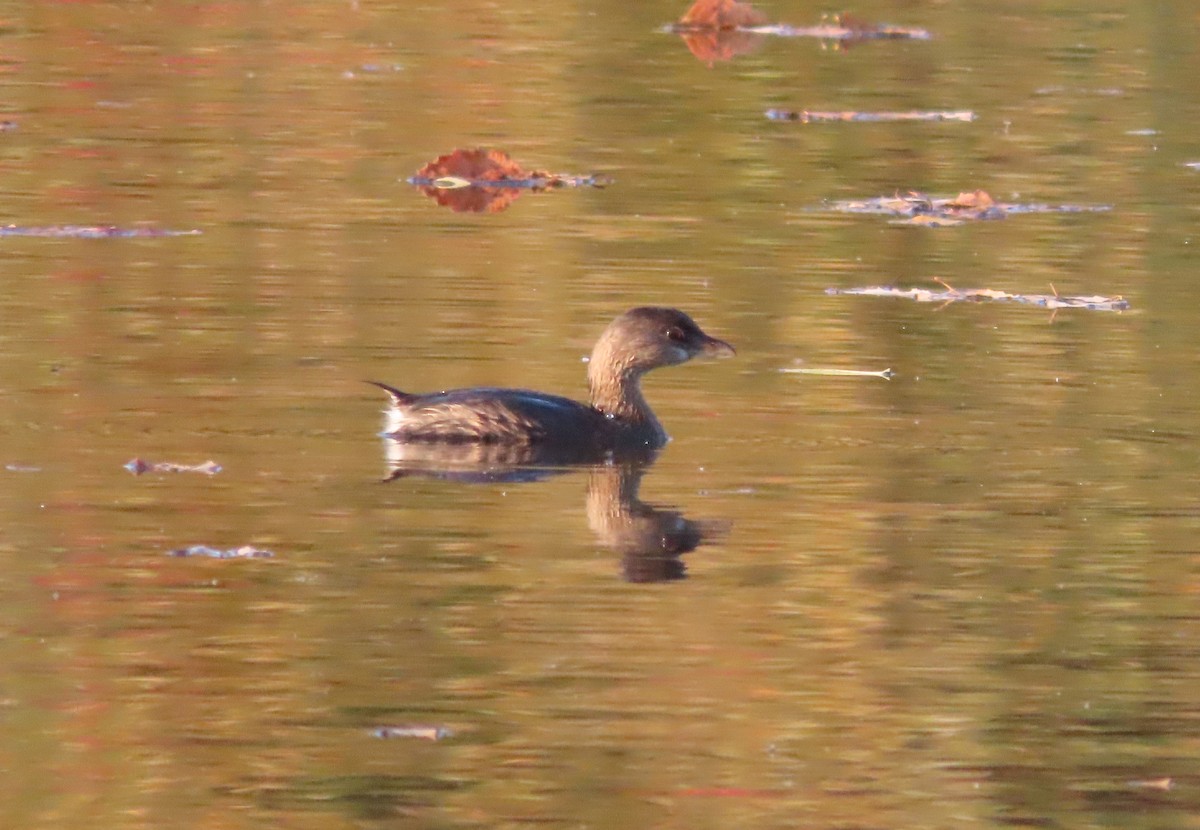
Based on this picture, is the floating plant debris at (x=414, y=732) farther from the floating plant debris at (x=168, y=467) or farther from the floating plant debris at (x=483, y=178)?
the floating plant debris at (x=483, y=178)

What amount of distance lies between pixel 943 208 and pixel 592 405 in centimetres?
501

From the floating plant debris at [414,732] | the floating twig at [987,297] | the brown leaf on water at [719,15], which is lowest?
the floating twig at [987,297]

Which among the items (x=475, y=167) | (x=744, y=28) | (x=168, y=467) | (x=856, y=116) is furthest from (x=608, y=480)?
(x=744, y=28)

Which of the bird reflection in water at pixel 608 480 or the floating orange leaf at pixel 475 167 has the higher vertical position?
the floating orange leaf at pixel 475 167

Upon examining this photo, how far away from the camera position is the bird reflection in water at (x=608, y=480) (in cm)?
848

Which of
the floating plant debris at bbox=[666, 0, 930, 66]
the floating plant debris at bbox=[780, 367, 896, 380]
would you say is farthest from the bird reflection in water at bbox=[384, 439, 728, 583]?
the floating plant debris at bbox=[666, 0, 930, 66]

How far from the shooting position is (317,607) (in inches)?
301

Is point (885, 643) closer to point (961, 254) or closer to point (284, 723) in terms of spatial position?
point (284, 723)

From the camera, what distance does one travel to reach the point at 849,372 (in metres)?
11.2

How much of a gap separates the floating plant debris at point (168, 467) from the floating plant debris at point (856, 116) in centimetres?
990

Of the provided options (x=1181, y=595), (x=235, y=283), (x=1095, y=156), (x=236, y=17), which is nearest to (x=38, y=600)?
(x=1181, y=595)

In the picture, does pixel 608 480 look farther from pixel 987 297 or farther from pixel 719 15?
pixel 719 15

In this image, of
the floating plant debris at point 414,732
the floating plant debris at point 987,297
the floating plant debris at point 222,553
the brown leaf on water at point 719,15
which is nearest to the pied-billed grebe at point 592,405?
the floating plant debris at point 222,553

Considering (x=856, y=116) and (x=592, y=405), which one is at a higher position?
(x=856, y=116)
